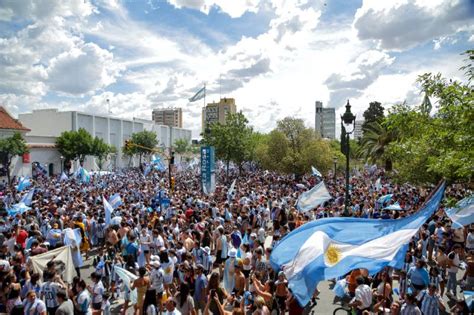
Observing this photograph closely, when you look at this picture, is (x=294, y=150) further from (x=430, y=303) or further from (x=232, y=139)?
(x=430, y=303)

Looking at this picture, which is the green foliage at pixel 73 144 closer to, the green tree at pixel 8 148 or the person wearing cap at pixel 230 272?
the green tree at pixel 8 148

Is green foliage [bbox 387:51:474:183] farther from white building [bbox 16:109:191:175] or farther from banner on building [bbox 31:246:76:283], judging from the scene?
white building [bbox 16:109:191:175]

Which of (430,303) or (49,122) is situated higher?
(49,122)

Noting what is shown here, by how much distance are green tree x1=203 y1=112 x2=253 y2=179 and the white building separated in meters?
25.5

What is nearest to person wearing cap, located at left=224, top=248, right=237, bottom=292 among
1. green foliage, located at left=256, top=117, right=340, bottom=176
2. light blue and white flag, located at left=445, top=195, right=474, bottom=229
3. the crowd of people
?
the crowd of people

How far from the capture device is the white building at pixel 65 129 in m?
54.9

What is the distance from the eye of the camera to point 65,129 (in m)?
63.4

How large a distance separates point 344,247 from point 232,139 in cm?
3884

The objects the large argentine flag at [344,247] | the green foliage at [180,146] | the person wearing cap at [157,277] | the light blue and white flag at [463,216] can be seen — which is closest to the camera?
the large argentine flag at [344,247]

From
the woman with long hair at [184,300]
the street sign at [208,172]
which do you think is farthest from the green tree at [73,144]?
the woman with long hair at [184,300]

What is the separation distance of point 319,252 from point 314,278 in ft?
1.54

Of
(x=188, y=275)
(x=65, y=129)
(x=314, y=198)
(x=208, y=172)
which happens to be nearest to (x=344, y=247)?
(x=188, y=275)

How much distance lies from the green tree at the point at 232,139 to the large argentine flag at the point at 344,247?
125 ft

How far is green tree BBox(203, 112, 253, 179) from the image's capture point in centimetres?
4572
